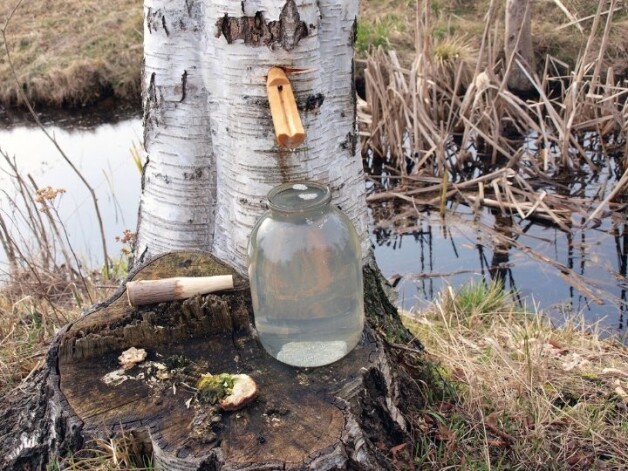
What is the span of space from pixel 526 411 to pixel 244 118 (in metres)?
1.26

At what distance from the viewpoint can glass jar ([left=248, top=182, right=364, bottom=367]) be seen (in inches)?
62.9

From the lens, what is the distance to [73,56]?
295 inches

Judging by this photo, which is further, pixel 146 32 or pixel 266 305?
pixel 146 32

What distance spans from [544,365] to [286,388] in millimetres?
1208

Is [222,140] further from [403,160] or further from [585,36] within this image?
[585,36]

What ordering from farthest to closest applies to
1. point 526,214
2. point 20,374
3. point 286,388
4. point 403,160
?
point 403,160, point 526,214, point 20,374, point 286,388

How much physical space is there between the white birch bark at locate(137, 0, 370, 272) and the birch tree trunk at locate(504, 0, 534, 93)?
2.86m

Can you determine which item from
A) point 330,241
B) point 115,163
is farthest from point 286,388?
point 115,163

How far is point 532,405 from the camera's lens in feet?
6.87

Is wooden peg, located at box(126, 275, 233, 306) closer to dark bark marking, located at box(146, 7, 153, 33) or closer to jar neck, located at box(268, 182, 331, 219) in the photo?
jar neck, located at box(268, 182, 331, 219)

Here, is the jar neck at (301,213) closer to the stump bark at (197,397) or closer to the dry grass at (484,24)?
the stump bark at (197,397)

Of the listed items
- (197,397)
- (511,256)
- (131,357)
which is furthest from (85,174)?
(197,397)

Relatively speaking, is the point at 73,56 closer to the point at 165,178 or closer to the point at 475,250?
the point at 475,250

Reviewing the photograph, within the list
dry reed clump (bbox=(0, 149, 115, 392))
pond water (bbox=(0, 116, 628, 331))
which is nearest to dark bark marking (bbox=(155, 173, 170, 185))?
dry reed clump (bbox=(0, 149, 115, 392))
